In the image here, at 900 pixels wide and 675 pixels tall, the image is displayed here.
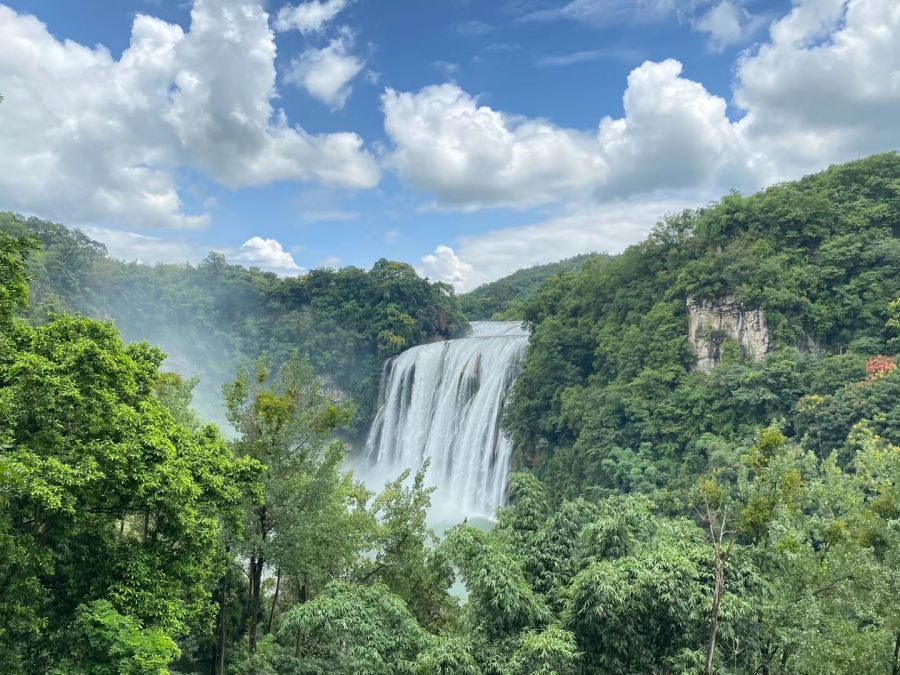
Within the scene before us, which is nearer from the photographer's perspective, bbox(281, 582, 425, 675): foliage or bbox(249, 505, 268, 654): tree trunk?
bbox(281, 582, 425, 675): foliage

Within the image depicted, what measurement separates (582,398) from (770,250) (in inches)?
435

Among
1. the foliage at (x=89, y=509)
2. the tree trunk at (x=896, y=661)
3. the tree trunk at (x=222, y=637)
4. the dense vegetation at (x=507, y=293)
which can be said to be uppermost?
the dense vegetation at (x=507, y=293)

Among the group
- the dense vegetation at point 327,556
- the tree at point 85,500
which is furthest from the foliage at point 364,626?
the tree at point 85,500

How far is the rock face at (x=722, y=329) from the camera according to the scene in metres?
25.0

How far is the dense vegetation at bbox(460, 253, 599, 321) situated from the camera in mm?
67375

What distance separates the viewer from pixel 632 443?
84.1ft

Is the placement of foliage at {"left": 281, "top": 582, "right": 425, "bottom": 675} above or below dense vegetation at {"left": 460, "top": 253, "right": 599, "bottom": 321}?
below

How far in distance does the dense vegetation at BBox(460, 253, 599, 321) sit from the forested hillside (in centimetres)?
1219


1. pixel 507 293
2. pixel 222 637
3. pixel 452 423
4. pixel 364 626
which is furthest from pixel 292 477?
pixel 507 293

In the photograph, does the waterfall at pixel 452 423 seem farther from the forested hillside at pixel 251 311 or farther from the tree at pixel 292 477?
the tree at pixel 292 477

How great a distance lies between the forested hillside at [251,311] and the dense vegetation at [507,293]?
40.0ft

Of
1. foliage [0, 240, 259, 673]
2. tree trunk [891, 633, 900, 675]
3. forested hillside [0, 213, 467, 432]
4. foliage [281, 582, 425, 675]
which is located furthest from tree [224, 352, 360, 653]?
forested hillside [0, 213, 467, 432]

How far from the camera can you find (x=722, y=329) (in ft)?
86.5

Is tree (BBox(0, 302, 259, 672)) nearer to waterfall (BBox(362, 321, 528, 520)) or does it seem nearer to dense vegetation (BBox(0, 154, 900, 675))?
dense vegetation (BBox(0, 154, 900, 675))
